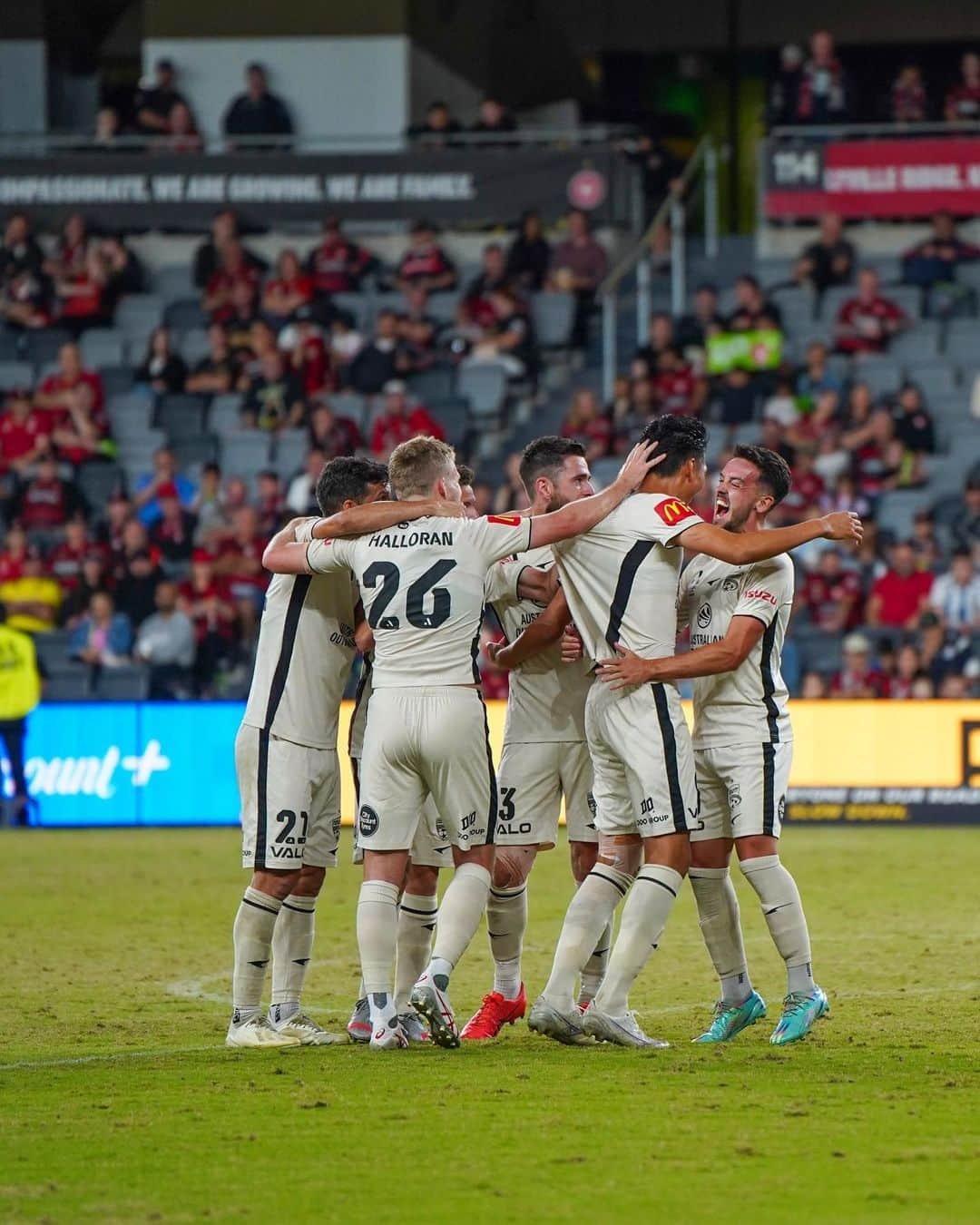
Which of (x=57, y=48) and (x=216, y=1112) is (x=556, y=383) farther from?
(x=216, y=1112)

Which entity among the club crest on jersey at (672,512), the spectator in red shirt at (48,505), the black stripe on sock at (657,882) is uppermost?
the spectator in red shirt at (48,505)

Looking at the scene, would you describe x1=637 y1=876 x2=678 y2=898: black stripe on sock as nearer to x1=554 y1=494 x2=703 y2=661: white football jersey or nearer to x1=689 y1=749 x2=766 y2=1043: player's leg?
x1=689 y1=749 x2=766 y2=1043: player's leg

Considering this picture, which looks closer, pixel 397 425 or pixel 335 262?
pixel 397 425

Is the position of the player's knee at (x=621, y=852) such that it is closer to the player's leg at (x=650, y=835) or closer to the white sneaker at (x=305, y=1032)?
the player's leg at (x=650, y=835)

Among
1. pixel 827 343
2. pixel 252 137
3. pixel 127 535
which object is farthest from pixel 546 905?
pixel 252 137

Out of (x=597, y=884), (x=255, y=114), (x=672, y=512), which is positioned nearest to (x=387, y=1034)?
(x=597, y=884)

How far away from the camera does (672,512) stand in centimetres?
750

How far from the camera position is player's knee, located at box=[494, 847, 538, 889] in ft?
26.6

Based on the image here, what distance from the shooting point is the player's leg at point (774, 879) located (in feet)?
25.1

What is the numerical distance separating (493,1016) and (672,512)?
211 centimetres

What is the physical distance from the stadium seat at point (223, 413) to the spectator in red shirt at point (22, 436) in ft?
6.01

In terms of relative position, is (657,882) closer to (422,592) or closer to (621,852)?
(621,852)

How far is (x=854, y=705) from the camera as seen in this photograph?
56.9 feet

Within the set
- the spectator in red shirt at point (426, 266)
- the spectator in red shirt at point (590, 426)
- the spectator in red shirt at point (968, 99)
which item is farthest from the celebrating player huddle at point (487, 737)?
the spectator in red shirt at point (968, 99)
